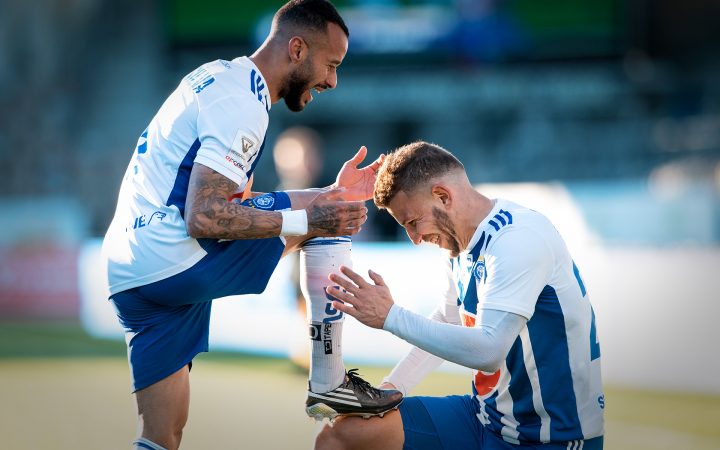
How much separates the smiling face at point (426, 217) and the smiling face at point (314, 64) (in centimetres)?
74

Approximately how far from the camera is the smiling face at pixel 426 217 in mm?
3342

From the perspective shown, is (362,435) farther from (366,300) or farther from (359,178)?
(359,178)

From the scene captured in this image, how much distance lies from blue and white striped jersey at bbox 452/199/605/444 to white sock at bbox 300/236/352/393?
635 mm

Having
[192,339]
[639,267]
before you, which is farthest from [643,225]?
[192,339]

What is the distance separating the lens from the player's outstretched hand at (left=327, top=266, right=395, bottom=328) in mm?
3248

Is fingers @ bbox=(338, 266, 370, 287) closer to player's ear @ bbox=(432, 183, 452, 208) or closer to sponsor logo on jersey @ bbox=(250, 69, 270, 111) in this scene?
player's ear @ bbox=(432, 183, 452, 208)

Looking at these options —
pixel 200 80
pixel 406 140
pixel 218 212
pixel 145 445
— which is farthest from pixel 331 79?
pixel 406 140

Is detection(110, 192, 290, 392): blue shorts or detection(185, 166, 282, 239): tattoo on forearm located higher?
detection(185, 166, 282, 239): tattoo on forearm

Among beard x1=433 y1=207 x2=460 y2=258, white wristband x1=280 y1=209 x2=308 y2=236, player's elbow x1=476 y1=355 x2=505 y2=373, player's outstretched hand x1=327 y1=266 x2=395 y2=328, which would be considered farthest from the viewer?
white wristband x1=280 y1=209 x2=308 y2=236

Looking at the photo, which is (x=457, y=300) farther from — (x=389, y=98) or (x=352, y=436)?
(x=389, y=98)

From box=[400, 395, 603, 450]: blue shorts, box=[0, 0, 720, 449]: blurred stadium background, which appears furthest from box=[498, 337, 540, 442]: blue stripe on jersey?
box=[0, 0, 720, 449]: blurred stadium background

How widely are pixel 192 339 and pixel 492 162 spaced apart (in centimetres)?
1240

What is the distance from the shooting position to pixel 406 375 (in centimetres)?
380

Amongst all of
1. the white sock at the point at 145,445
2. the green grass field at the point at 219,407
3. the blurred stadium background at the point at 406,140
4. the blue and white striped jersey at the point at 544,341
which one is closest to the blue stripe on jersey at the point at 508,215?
the blue and white striped jersey at the point at 544,341
